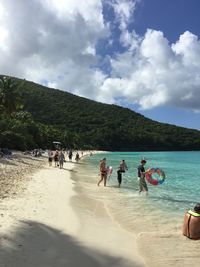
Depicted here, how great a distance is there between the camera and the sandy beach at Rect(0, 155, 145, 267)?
6.72m

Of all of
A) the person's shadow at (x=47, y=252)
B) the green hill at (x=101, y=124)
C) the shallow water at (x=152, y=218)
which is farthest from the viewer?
the green hill at (x=101, y=124)

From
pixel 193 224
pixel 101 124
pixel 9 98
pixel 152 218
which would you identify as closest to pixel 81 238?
pixel 193 224

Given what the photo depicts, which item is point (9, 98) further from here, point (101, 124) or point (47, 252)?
point (101, 124)

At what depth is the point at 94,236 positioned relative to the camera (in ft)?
28.3

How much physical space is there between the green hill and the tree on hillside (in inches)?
2076

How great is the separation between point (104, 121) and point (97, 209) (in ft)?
431

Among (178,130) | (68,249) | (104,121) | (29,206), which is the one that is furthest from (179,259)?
(178,130)

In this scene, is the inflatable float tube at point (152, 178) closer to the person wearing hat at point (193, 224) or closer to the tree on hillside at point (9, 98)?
the person wearing hat at point (193, 224)

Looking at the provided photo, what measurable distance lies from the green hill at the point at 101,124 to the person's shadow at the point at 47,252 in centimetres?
9709

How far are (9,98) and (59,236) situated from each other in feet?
147

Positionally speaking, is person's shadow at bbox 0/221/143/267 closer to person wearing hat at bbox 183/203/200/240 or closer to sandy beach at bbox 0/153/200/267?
sandy beach at bbox 0/153/200/267

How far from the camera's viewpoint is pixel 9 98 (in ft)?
168

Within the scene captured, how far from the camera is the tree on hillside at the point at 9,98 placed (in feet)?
167

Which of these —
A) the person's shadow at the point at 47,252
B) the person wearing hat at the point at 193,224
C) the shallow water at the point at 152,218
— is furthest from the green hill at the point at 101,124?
the person's shadow at the point at 47,252
